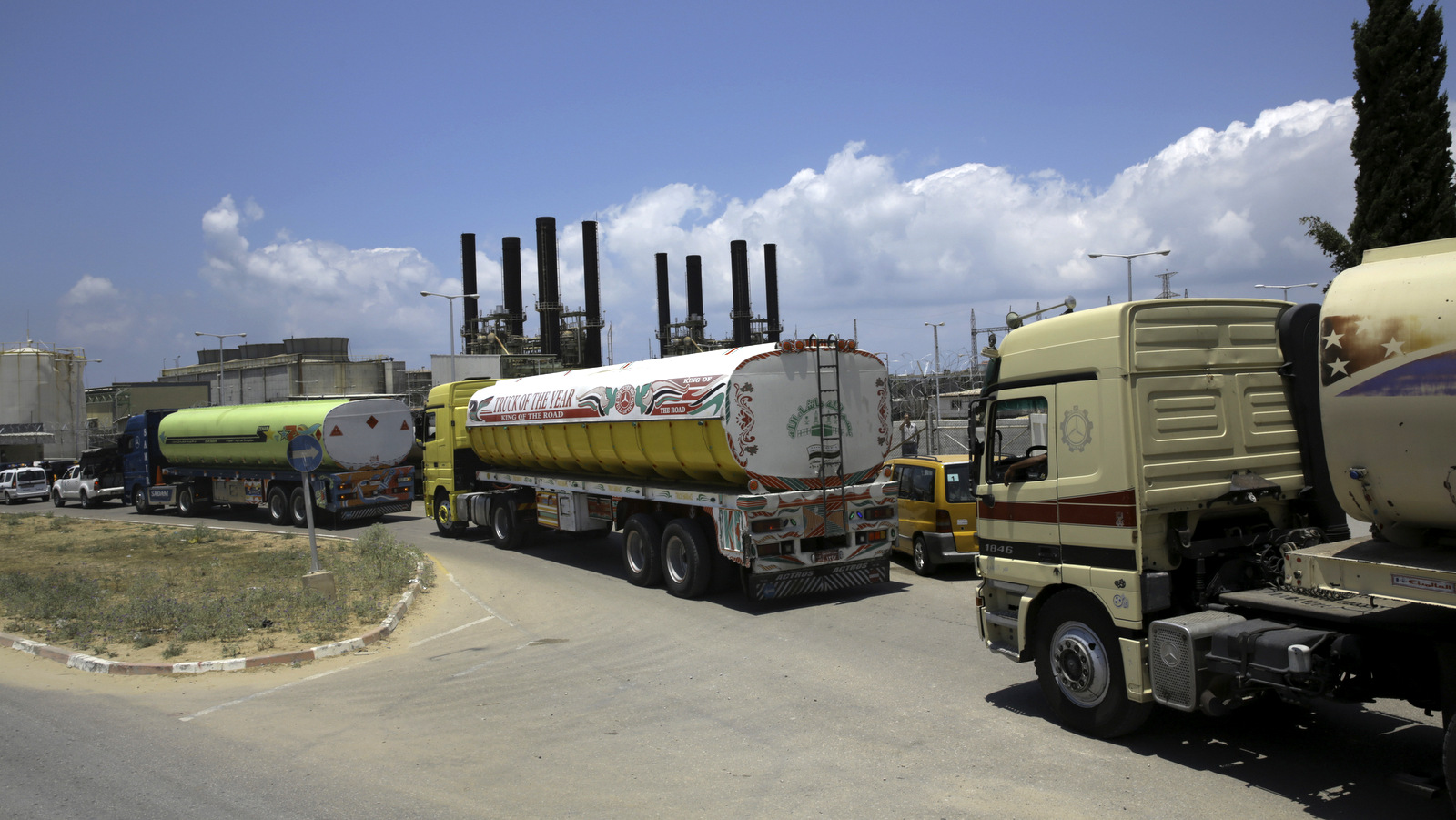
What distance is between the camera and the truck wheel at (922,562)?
13805 mm

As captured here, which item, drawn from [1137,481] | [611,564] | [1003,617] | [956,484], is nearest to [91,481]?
[611,564]

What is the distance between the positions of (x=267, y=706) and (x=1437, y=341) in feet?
29.9

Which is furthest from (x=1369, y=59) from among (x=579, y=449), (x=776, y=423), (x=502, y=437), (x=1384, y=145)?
(x=502, y=437)

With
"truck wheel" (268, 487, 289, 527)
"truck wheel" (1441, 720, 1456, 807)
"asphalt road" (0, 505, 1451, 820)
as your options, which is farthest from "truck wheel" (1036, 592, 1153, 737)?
"truck wheel" (268, 487, 289, 527)

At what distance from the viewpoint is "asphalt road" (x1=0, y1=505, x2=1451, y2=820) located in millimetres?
5668

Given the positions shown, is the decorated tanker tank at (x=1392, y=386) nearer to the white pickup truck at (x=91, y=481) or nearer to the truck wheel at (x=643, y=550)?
the truck wheel at (x=643, y=550)

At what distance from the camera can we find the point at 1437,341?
4.50 m

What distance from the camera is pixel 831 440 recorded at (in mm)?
12586

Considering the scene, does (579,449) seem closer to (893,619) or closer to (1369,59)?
(893,619)

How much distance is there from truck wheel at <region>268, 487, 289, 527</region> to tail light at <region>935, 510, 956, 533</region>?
66.2 feet

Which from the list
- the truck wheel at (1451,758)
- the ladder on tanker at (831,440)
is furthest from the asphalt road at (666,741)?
the ladder on tanker at (831,440)

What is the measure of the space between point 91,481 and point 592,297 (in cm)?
3537

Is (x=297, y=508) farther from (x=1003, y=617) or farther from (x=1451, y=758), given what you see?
(x=1451, y=758)

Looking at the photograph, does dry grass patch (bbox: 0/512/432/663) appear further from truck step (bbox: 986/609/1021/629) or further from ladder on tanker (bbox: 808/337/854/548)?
truck step (bbox: 986/609/1021/629)
